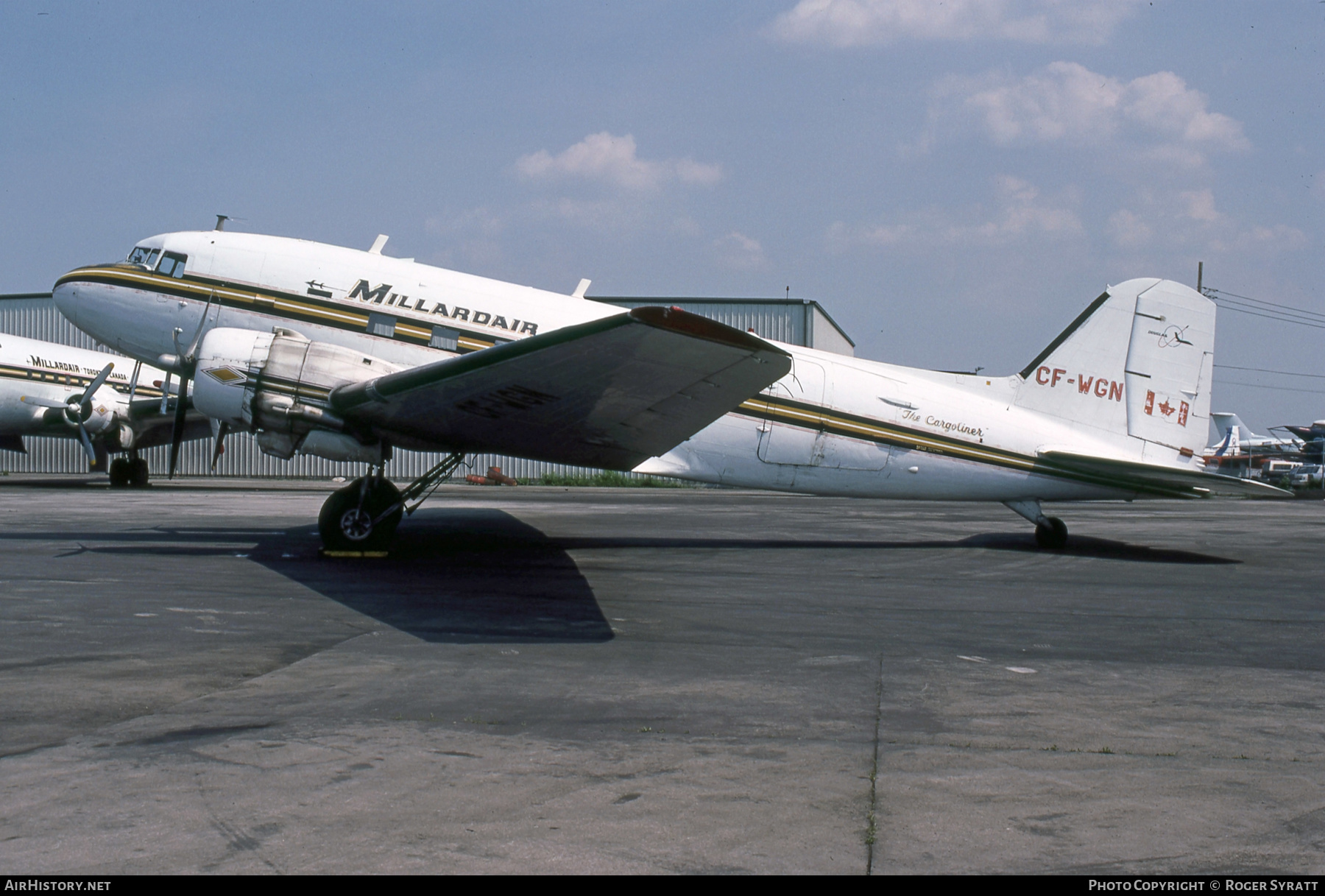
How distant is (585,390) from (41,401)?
26273 mm

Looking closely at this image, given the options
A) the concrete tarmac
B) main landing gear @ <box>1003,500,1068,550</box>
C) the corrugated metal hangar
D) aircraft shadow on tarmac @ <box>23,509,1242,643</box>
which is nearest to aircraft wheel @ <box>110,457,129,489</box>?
the corrugated metal hangar

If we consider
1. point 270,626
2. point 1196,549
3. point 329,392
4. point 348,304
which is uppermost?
point 348,304

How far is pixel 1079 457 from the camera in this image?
1411cm

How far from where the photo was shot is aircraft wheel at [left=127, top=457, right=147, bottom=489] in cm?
2884

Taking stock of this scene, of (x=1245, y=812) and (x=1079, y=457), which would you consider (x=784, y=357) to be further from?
(x=1079, y=457)

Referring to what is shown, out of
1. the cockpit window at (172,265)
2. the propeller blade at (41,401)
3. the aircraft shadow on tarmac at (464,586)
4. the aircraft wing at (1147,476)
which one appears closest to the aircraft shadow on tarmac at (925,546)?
the aircraft wing at (1147,476)

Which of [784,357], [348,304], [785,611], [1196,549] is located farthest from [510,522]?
[1196,549]

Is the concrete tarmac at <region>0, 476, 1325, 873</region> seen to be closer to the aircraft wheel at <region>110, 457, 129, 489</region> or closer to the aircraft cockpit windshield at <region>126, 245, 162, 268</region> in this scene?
the aircraft cockpit windshield at <region>126, 245, 162, 268</region>

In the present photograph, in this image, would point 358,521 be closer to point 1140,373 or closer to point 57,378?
point 1140,373

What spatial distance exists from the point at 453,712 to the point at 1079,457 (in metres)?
11.6

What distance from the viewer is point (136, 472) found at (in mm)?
29000

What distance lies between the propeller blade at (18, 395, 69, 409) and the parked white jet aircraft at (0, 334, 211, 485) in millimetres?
19

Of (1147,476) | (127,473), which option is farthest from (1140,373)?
(127,473)
